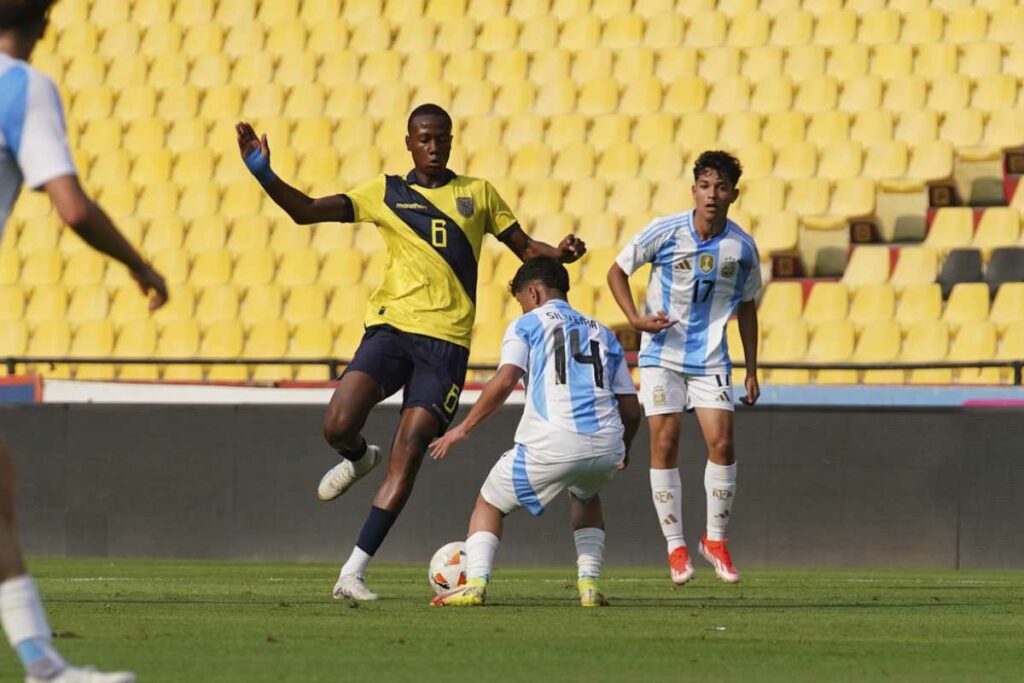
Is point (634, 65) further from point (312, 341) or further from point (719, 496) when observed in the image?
point (719, 496)

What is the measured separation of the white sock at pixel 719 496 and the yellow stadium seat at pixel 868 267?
6766 mm

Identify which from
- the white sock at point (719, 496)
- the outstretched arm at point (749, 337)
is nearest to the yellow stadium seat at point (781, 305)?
the outstretched arm at point (749, 337)

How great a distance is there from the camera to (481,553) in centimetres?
779

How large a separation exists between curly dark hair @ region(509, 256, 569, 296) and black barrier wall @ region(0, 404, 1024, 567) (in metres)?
5.20

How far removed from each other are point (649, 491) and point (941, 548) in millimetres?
1959

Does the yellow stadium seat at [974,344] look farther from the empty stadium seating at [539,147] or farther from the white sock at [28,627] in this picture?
the white sock at [28,627]

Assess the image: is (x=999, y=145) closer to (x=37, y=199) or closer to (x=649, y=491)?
(x=649, y=491)

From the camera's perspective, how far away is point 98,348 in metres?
18.1

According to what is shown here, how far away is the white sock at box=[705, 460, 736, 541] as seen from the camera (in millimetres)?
9984

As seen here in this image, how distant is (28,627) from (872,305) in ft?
40.0

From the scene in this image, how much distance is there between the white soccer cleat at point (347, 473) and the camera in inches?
354

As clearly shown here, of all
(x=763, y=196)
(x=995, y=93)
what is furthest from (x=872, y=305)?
(x=995, y=93)

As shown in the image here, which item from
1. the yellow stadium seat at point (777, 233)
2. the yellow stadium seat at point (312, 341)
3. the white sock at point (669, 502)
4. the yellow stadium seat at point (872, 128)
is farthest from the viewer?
the yellow stadium seat at point (872, 128)

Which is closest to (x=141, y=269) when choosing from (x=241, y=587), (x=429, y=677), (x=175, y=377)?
(x=429, y=677)
